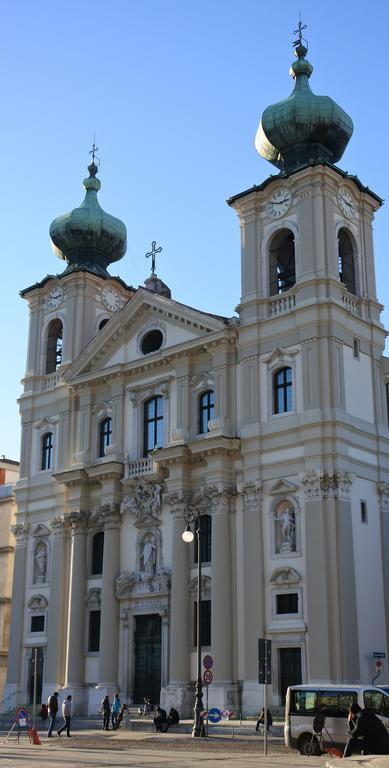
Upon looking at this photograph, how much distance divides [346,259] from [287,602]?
1320 centimetres

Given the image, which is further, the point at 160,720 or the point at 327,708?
the point at 160,720

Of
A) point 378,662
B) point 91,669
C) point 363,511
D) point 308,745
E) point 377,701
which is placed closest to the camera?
point 308,745

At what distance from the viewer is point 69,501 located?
4119 centimetres

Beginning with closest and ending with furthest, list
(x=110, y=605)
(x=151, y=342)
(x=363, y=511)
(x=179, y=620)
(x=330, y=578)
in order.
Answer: (x=330, y=578)
(x=363, y=511)
(x=179, y=620)
(x=110, y=605)
(x=151, y=342)

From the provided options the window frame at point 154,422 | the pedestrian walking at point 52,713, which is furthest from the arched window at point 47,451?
the pedestrian walking at point 52,713

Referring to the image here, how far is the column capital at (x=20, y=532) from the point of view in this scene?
43344 millimetres

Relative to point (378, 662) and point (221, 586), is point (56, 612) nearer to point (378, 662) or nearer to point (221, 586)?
point (221, 586)

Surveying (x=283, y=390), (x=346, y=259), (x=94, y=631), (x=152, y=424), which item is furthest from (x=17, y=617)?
(x=346, y=259)

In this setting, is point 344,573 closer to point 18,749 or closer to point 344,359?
point 344,359

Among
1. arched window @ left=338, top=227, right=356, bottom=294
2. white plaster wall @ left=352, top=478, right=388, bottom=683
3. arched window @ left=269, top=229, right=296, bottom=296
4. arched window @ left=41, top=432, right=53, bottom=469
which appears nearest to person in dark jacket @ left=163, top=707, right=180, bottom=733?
white plaster wall @ left=352, top=478, right=388, bottom=683

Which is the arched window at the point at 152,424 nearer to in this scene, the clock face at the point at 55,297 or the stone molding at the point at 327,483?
the stone molding at the point at 327,483

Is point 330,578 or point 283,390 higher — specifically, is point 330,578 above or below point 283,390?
below

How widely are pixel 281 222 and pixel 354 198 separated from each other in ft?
10.6

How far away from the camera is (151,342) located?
4106 centimetres
